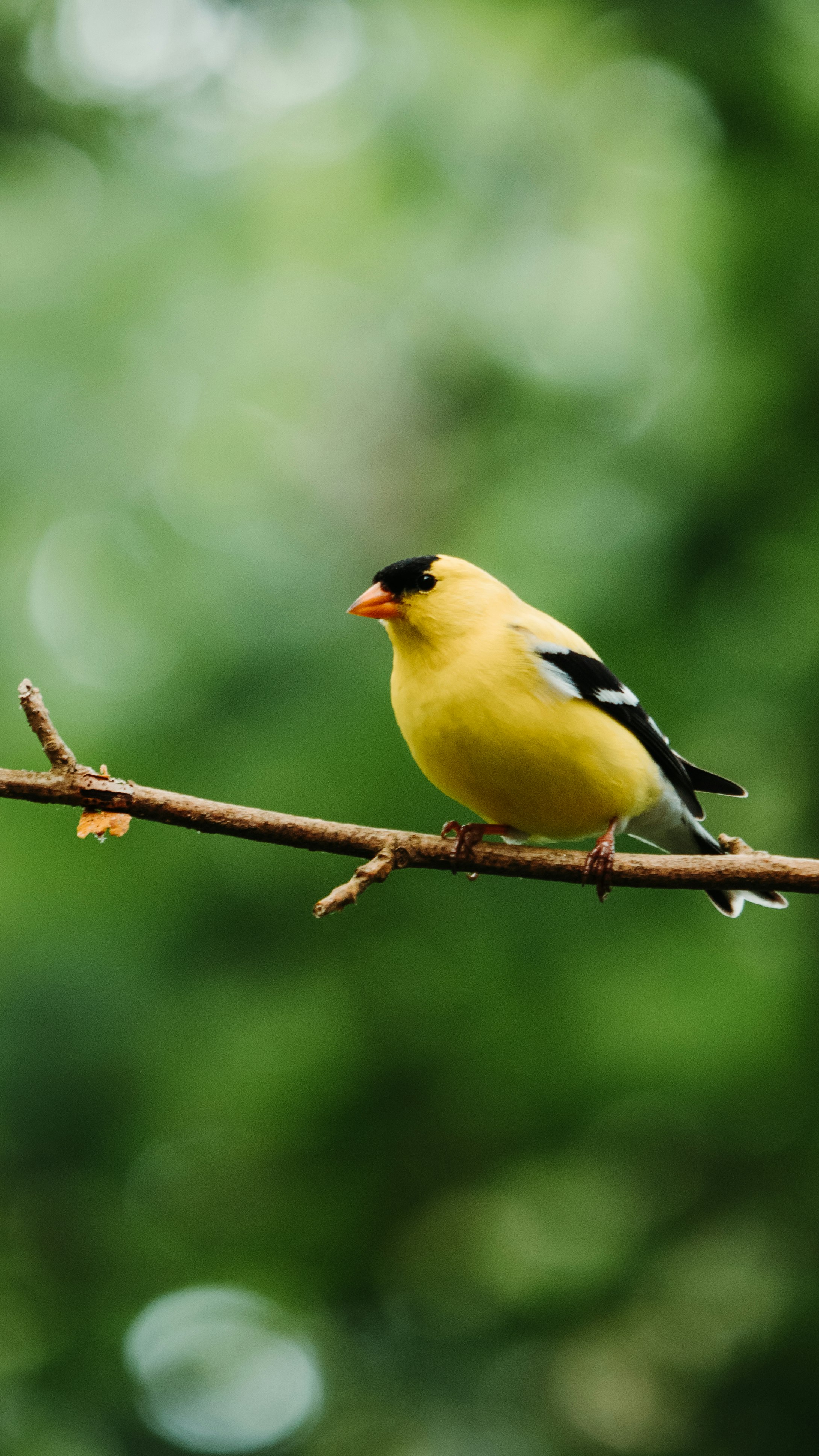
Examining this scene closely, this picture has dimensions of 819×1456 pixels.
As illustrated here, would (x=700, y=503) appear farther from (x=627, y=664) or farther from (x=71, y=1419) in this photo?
(x=71, y=1419)

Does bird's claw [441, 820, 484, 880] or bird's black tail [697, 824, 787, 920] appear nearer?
bird's claw [441, 820, 484, 880]

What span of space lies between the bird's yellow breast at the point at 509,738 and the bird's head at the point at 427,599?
0.11 feet

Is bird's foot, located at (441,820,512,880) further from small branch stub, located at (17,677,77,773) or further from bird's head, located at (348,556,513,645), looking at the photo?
small branch stub, located at (17,677,77,773)

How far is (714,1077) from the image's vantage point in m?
5.43

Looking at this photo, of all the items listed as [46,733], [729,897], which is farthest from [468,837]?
[729,897]

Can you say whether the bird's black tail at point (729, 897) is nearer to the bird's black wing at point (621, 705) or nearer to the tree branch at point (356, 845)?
the bird's black wing at point (621, 705)

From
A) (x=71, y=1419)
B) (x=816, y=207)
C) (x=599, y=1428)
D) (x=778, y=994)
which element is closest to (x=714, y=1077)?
(x=778, y=994)

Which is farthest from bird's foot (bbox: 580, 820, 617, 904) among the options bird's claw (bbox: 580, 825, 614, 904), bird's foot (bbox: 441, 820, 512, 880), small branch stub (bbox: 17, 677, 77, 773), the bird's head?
small branch stub (bbox: 17, 677, 77, 773)

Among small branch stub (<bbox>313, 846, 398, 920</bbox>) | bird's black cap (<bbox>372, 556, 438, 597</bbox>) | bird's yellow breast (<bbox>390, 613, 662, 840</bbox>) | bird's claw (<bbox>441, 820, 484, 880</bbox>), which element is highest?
bird's black cap (<bbox>372, 556, 438, 597</bbox>)

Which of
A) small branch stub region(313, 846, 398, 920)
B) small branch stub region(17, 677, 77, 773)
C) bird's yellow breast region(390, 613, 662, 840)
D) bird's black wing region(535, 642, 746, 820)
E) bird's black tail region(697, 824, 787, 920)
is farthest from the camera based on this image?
bird's black tail region(697, 824, 787, 920)

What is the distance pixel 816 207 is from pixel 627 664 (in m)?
2.88

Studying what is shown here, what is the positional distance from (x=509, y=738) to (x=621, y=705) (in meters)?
0.52

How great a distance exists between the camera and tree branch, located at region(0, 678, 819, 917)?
2.09 meters

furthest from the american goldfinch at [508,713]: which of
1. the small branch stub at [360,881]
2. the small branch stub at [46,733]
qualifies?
the small branch stub at [46,733]
